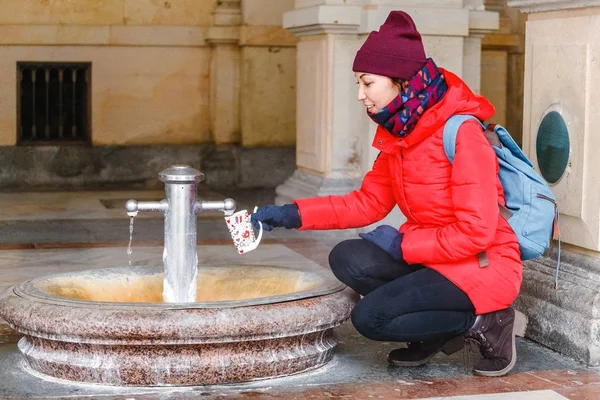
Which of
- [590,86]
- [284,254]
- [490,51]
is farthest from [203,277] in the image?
[490,51]

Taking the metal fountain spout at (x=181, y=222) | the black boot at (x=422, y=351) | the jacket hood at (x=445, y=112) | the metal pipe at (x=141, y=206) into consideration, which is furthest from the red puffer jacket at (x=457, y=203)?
the metal pipe at (x=141, y=206)

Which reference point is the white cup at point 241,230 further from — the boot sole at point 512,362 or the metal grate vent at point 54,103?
the metal grate vent at point 54,103

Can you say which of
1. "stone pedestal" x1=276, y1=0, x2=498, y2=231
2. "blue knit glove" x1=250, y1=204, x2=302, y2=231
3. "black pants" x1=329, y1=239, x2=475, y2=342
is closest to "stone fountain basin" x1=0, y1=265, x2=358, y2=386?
"black pants" x1=329, y1=239, x2=475, y2=342

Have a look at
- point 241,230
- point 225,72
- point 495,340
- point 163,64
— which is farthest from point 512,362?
point 163,64

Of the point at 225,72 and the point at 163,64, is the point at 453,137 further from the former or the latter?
the point at 163,64

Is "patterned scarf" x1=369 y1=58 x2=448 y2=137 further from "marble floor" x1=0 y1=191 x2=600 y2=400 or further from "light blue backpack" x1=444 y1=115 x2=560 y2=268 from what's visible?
"marble floor" x1=0 y1=191 x2=600 y2=400

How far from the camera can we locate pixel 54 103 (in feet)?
34.9

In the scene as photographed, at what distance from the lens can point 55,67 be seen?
10500 millimetres

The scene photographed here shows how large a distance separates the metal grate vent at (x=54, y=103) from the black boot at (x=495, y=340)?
7020 millimetres

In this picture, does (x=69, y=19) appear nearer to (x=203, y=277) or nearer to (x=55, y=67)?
(x=55, y=67)

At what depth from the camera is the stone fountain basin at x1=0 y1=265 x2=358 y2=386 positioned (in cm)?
376

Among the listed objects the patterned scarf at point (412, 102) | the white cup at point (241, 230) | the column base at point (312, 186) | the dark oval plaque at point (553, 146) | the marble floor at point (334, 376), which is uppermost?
the patterned scarf at point (412, 102)

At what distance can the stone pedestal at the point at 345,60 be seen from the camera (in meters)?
7.37

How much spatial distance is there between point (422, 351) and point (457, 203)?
0.65 m
